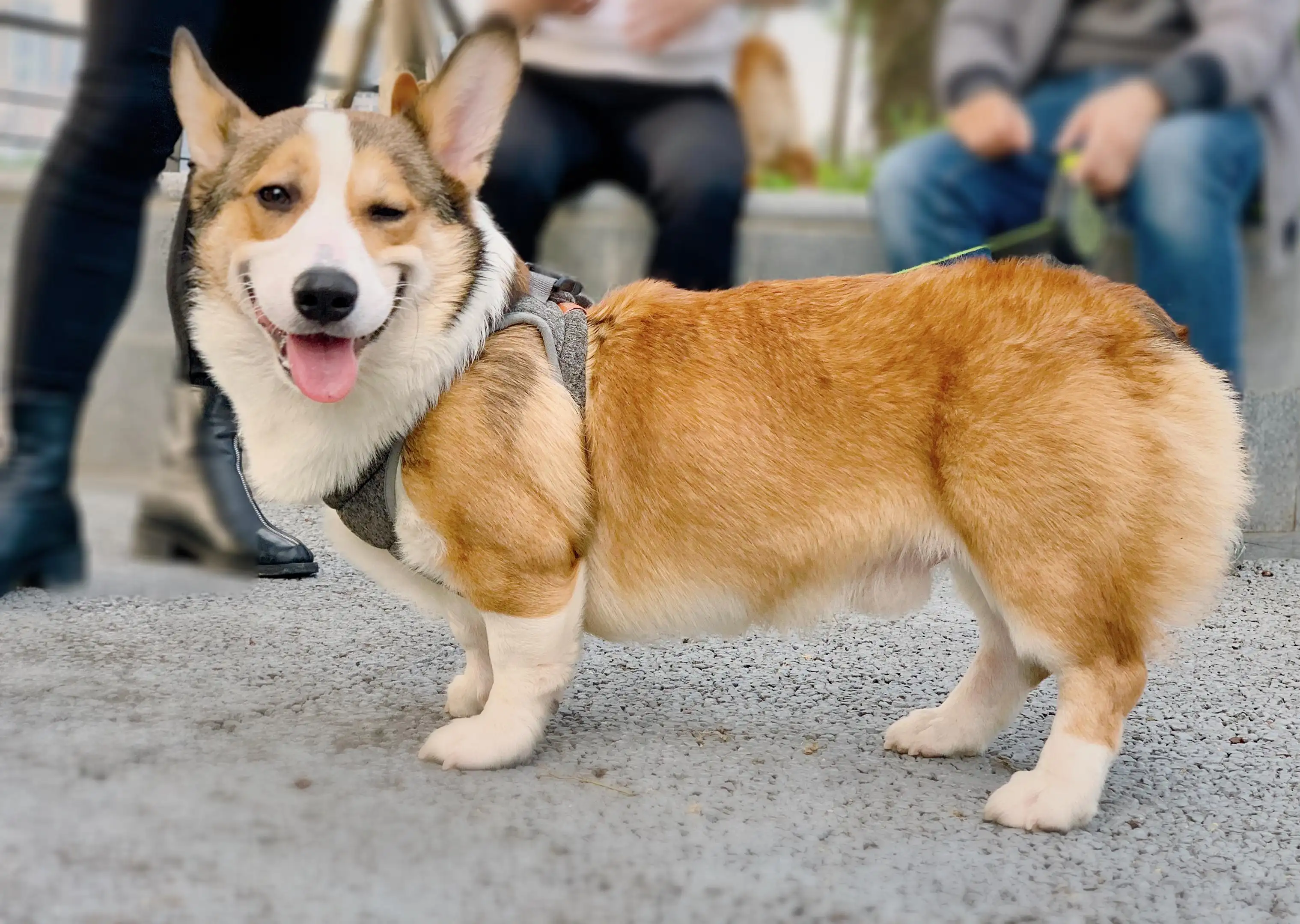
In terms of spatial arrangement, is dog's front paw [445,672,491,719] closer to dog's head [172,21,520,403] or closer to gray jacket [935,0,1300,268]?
dog's head [172,21,520,403]

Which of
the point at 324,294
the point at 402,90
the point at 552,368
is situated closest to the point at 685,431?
the point at 552,368

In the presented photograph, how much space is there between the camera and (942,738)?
83.4 inches

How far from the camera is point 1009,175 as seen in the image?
3.24 meters

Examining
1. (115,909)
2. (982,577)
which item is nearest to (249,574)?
(115,909)

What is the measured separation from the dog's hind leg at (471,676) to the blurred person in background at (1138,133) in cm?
178

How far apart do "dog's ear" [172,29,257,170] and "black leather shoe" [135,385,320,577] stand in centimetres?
125

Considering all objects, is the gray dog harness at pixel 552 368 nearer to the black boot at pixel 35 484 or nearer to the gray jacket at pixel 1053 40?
the black boot at pixel 35 484

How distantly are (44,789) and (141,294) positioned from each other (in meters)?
3.10

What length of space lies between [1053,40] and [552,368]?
5.77ft

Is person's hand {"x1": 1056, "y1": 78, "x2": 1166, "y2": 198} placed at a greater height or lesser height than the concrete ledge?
greater

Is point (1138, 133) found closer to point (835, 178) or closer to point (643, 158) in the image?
point (835, 178)

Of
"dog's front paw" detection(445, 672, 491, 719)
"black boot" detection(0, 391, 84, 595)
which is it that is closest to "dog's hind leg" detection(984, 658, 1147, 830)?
"dog's front paw" detection(445, 672, 491, 719)

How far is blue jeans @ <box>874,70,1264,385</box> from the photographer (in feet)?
10.2

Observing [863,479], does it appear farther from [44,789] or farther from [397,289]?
[44,789]
